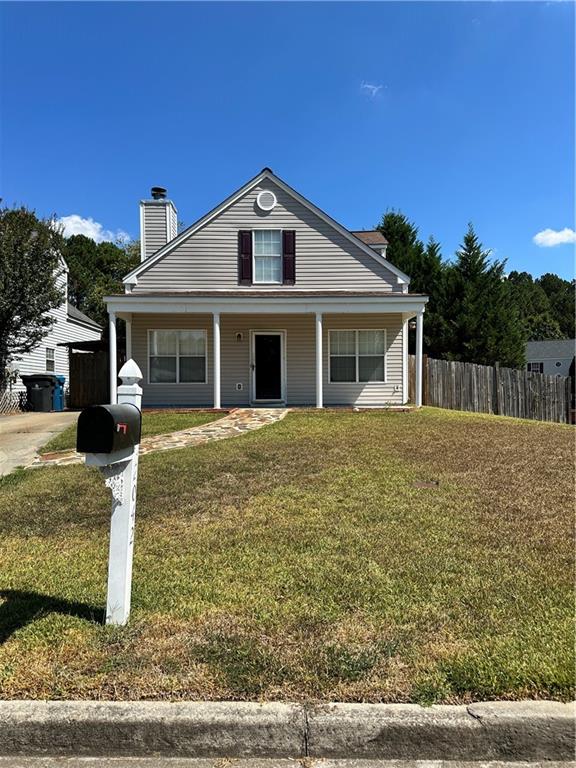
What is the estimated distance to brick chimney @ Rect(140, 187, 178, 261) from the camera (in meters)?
18.0

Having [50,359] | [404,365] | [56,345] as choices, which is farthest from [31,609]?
[56,345]

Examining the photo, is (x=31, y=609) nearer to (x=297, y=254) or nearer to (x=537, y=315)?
(x=297, y=254)

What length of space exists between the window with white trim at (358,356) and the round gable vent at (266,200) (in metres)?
4.23

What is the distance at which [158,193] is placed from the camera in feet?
59.8

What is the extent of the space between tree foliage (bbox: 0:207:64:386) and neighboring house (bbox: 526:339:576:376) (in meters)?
35.7

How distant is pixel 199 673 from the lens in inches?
107

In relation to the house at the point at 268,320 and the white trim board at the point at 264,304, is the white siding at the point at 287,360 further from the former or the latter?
the white trim board at the point at 264,304

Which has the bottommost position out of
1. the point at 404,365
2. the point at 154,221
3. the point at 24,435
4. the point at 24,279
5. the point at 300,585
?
the point at 300,585

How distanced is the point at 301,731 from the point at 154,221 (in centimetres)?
1771

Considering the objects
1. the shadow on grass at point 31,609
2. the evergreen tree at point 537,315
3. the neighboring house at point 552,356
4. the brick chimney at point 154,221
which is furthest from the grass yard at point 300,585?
the evergreen tree at point 537,315

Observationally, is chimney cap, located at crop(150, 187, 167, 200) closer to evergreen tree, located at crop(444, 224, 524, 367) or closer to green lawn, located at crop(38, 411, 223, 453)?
green lawn, located at crop(38, 411, 223, 453)

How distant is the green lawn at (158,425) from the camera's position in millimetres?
9927

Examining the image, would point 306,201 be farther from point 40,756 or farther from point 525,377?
point 40,756

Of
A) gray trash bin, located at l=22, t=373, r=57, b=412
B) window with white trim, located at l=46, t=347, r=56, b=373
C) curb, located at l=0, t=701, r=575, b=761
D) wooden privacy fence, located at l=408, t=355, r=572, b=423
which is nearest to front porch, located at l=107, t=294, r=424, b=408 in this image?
wooden privacy fence, located at l=408, t=355, r=572, b=423
